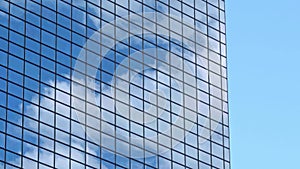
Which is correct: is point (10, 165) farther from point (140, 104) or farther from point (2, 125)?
point (140, 104)

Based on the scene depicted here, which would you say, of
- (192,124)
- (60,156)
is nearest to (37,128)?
(60,156)

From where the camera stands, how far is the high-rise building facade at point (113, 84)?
141m

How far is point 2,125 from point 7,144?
1717 millimetres

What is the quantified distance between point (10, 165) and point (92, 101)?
1467 centimetres

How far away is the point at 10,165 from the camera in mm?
136375

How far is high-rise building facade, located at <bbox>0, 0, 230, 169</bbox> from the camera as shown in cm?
14100

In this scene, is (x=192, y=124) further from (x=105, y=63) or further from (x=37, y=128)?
(x=37, y=128)

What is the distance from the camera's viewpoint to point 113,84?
15188 centimetres

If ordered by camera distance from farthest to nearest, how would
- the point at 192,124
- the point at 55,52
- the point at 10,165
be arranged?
the point at 192,124 < the point at 55,52 < the point at 10,165

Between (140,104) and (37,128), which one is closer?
(37,128)

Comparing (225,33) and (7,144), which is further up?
(225,33)

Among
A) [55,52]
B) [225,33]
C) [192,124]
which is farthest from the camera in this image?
[225,33]

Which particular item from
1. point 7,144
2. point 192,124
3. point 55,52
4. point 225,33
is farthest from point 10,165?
point 225,33

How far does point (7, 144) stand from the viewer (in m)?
137
